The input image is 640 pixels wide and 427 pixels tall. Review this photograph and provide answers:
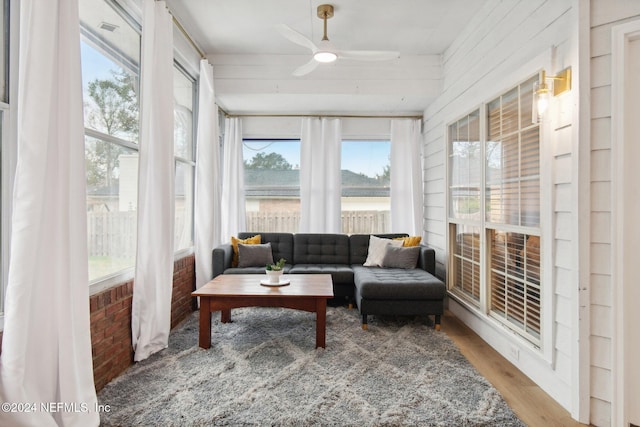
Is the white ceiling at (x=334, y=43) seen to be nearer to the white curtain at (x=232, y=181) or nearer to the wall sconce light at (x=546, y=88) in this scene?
the white curtain at (x=232, y=181)

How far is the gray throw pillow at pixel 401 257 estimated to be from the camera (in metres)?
4.29

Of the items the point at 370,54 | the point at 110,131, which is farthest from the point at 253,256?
the point at 370,54

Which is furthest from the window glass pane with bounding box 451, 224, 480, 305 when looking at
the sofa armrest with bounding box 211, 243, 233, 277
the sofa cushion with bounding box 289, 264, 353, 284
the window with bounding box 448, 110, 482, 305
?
the sofa armrest with bounding box 211, 243, 233, 277

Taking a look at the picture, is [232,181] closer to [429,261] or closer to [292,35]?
[292,35]

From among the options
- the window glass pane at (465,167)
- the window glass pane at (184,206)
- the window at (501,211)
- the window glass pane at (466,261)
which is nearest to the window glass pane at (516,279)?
the window at (501,211)

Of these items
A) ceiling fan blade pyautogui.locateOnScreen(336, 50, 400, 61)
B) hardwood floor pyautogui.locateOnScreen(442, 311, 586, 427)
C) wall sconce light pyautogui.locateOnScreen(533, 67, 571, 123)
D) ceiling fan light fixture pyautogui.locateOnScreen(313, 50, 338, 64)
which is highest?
ceiling fan blade pyautogui.locateOnScreen(336, 50, 400, 61)

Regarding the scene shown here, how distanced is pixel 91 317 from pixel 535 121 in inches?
122

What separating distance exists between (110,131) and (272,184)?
293 centimetres

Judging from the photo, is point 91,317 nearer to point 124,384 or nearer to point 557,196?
point 124,384

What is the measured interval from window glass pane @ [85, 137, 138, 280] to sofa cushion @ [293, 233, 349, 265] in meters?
2.26

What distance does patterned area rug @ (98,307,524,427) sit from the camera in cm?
204

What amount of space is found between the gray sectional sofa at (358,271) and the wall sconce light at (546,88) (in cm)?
182

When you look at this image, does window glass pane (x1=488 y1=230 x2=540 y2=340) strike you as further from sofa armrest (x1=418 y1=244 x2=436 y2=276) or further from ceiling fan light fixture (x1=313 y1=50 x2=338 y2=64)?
ceiling fan light fixture (x1=313 y1=50 x2=338 y2=64)

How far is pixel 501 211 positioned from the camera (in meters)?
3.01
